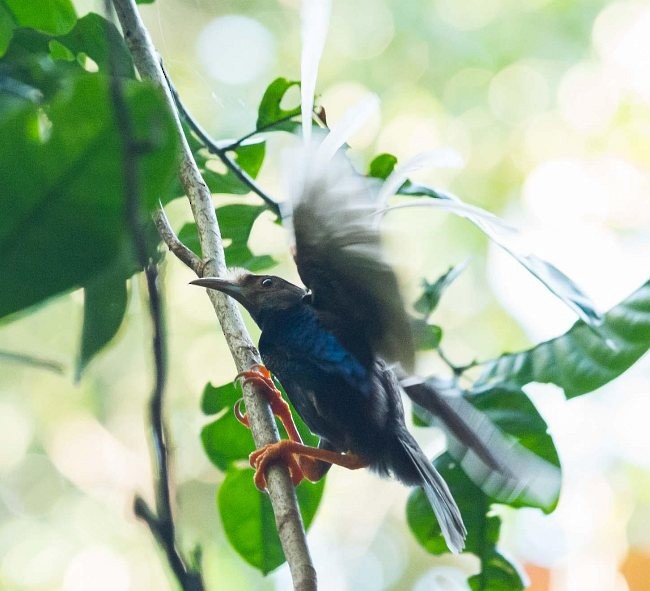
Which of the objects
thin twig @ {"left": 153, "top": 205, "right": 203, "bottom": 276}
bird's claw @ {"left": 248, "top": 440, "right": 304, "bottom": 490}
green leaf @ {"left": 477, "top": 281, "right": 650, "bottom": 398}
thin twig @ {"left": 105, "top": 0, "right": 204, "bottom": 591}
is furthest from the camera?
green leaf @ {"left": 477, "top": 281, "right": 650, "bottom": 398}

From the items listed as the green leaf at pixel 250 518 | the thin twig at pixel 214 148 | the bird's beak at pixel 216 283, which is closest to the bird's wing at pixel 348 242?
the bird's beak at pixel 216 283

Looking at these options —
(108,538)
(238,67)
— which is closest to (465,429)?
(238,67)

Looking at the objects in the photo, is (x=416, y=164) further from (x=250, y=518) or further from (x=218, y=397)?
(x=250, y=518)

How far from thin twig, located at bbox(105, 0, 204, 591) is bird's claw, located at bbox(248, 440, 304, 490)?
0.70 m

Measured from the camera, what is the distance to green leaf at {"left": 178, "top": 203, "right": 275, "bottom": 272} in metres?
2.11

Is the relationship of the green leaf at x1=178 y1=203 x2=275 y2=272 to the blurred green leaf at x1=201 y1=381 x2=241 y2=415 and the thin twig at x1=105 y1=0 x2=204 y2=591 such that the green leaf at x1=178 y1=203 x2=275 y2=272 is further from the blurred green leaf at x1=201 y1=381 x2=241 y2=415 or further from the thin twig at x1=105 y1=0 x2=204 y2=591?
the thin twig at x1=105 y1=0 x2=204 y2=591

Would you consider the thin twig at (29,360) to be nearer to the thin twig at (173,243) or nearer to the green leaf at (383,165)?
the thin twig at (173,243)

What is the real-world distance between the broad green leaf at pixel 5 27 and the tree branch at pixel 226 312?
0.77 feet

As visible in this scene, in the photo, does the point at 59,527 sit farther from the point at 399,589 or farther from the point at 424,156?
the point at 424,156

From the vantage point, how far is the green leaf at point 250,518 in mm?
1998

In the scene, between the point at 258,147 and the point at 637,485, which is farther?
the point at 637,485

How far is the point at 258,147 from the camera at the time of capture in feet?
7.13

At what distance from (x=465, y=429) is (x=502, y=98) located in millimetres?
4983

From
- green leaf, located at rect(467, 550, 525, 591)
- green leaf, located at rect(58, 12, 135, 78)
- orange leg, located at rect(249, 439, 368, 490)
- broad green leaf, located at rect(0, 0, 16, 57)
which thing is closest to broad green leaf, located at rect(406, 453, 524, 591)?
green leaf, located at rect(467, 550, 525, 591)
